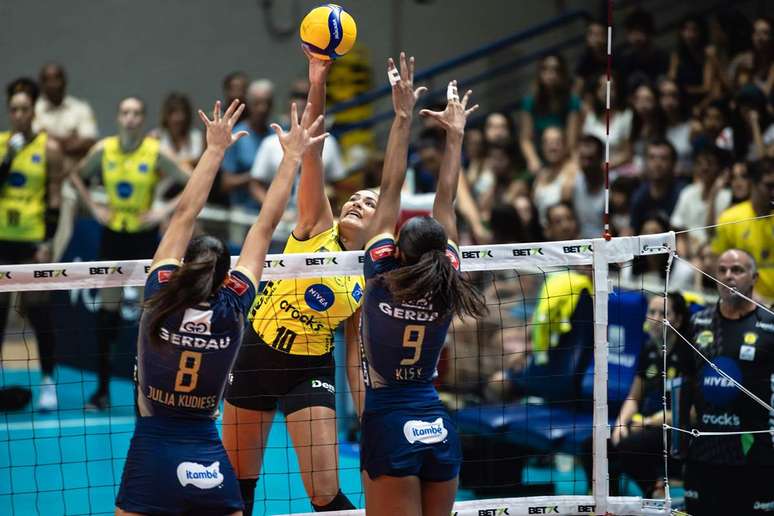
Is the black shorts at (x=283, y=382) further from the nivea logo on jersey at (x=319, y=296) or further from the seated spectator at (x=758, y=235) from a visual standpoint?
the seated spectator at (x=758, y=235)

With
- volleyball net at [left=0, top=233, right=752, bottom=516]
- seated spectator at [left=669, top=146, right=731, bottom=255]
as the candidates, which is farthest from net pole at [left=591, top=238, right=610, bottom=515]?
seated spectator at [left=669, top=146, right=731, bottom=255]

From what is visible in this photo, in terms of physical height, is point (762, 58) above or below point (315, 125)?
above

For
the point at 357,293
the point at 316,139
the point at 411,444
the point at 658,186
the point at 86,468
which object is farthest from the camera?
the point at 658,186

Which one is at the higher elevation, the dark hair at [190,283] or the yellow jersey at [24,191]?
the yellow jersey at [24,191]

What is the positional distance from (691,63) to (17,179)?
625 cm

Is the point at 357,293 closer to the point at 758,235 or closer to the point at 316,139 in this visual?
the point at 316,139

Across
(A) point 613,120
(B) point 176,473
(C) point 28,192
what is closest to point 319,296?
(B) point 176,473

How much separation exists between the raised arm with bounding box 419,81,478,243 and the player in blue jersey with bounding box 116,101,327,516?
100 centimetres

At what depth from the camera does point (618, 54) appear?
12.6m

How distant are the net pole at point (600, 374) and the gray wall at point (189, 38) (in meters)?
9.07

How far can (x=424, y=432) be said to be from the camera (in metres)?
4.86

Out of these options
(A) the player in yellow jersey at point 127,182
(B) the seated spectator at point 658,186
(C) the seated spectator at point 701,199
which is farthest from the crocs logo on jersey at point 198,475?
(B) the seated spectator at point 658,186

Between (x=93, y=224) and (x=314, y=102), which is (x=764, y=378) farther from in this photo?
(x=93, y=224)

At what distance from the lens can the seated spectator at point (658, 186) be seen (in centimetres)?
1005
